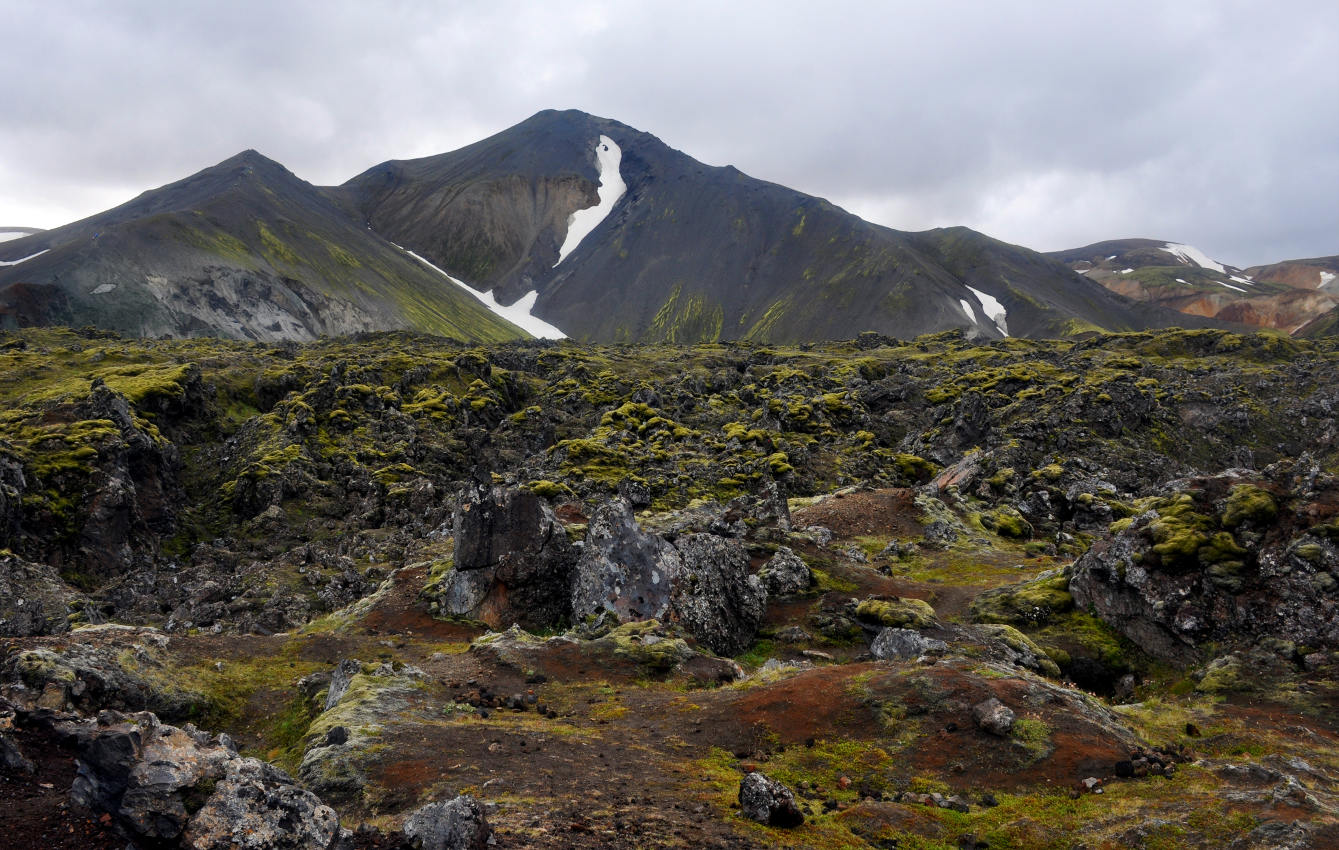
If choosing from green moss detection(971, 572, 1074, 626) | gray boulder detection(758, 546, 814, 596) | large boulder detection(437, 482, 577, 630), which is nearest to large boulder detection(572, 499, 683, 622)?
large boulder detection(437, 482, 577, 630)

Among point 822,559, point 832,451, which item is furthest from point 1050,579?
point 832,451

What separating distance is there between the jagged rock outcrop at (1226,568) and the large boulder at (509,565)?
27.0 meters

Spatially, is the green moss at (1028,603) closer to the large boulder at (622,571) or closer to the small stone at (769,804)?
the large boulder at (622,571)

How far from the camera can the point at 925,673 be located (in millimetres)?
22703

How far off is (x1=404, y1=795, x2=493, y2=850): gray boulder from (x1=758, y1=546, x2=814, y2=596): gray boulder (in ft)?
92.1

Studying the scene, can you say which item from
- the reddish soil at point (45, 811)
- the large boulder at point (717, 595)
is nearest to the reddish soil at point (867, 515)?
the large boulder at point (717, 595)

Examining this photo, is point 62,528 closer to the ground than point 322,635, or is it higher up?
higher up

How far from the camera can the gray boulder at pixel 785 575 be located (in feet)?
128

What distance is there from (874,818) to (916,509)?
4187 centimetres

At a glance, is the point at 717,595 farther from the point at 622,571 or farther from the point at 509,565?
the point at 509,565

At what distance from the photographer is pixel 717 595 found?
117 feet

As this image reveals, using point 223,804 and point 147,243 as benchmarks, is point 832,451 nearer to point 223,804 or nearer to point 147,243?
point 223,804

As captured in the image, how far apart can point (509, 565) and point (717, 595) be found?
12153 mm

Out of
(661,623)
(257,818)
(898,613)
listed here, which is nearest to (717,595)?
(661,623)
